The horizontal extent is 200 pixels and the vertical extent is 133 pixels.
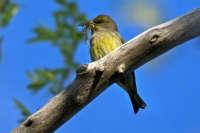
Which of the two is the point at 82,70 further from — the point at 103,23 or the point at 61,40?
the point at 103,23

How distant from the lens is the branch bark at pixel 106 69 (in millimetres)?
2777

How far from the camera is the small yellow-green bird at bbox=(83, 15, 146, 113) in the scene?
4625mm

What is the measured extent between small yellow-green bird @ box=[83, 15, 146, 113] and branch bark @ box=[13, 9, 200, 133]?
1.60 m

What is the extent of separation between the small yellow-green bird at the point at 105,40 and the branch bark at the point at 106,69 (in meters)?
1.60

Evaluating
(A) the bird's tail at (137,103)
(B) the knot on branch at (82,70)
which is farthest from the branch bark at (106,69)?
(A) the bird's tail at (137,103)

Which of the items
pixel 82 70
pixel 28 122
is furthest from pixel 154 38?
pixel 28 122

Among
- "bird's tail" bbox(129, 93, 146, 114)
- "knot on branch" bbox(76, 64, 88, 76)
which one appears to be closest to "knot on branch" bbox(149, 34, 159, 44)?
"knot on branch" bbox(76, 64, 88, 76)

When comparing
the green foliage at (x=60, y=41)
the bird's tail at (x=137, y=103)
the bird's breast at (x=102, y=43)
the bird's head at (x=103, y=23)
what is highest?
the bird's head at (x=103, y=23)

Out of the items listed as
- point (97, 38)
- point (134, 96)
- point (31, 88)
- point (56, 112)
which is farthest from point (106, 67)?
point (97, 38)

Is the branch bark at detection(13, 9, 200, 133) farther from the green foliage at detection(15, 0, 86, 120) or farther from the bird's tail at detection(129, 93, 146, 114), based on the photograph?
the bird's tail at detection(129, 93, 146, 114)

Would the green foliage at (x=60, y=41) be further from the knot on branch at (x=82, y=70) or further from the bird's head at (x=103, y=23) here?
the bird's head at (x=103, y=23)

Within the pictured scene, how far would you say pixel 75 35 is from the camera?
2496 millimetres

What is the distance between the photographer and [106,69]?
283 cm

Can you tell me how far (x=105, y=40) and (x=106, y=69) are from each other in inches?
87.4
